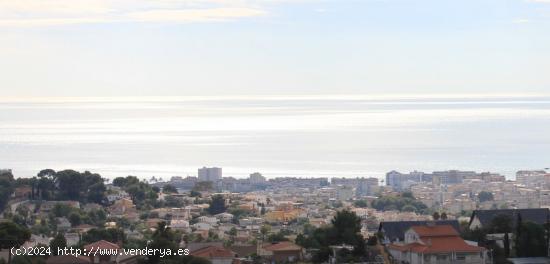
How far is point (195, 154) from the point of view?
98750mm

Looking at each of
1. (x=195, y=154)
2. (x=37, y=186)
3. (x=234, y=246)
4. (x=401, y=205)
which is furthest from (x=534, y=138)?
(x=234, y=246)

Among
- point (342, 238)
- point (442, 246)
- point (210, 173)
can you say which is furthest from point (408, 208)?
point (442, 246)

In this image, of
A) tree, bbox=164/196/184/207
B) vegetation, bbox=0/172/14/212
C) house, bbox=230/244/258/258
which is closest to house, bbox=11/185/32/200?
vegetation, bbox=0/172/14/212

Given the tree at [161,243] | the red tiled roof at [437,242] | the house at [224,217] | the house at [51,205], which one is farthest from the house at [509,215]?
the house at [51,205]

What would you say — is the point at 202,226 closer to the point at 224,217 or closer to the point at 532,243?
the point at 224,217

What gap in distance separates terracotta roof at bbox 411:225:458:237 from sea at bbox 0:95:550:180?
1963 inches

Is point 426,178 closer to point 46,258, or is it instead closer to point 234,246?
point 234,246

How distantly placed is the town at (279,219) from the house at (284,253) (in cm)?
4

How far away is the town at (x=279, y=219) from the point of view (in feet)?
71.2

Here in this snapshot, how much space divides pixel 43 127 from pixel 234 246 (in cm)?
11211

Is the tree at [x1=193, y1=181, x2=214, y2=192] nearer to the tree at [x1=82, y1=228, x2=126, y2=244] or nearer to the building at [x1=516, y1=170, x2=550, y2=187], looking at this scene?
the building at [x1=516, y1=170, x2=550, y2=187]

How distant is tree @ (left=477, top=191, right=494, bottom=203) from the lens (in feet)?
190

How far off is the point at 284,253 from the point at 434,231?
3.59 metres

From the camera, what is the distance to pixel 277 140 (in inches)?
4390
